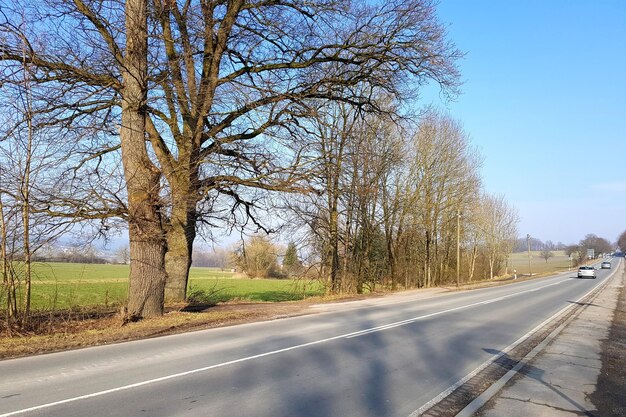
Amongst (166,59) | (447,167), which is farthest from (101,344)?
(447,167)

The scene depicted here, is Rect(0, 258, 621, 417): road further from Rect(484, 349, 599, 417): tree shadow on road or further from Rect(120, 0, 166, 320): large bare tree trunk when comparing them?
Rect(120, 0, 166, 320): large bare tree trunk

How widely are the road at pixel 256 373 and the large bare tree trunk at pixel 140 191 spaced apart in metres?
2.31

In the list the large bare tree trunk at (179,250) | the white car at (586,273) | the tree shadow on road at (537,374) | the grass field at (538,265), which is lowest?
the grass field at (538,265)

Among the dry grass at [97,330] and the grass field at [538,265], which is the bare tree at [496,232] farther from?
the dry grass at [97,330]

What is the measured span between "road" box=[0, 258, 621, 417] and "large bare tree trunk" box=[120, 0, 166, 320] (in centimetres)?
231

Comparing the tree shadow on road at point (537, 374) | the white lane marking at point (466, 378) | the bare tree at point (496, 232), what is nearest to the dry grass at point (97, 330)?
the white lane marking at point (466, 378)

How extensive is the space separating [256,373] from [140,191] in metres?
7.34

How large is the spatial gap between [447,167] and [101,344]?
36.4 m

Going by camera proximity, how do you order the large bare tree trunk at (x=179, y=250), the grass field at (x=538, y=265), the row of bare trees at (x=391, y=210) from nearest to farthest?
the large bare tree trunk at (x=179, y=250) < the row of bare trees at (x=391, y=210) < the grass field at (x=538, y=265)

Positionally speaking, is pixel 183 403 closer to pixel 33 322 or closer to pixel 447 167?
pixel 33 322

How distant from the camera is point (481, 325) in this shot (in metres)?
13.9

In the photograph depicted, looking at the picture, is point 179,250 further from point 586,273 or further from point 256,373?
point 586,273

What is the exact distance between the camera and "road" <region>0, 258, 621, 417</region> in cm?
554

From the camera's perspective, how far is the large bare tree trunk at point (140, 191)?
493 inches
